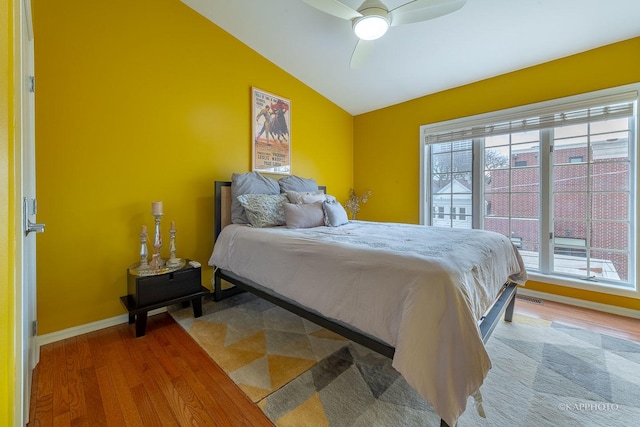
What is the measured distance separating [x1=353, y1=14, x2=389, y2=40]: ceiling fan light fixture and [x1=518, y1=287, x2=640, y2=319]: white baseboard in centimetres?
307

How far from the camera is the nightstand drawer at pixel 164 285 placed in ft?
6.59

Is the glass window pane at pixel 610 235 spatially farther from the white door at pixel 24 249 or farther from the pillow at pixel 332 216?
the white door at pixel 24 249

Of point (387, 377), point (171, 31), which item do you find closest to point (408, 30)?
point (171, 31)

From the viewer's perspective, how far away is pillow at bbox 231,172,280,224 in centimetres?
265

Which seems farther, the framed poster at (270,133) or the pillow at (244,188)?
the framed poster at (270,133)

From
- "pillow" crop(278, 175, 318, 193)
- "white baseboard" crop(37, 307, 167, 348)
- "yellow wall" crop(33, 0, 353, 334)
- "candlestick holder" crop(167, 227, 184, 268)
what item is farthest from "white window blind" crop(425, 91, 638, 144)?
"white baseboard" crop(37, 307, 167, 348)

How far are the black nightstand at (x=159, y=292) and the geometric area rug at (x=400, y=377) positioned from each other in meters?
0.24

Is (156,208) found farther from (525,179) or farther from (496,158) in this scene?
(525,179)

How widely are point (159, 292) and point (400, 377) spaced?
1892 mm

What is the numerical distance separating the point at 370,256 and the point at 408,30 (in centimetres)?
238

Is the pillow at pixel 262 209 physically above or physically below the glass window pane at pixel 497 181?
below

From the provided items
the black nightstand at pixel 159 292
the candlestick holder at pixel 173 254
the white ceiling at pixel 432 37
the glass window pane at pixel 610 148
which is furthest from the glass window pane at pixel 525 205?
the candlestick holder at pixel 173 254

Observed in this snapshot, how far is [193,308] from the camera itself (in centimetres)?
237

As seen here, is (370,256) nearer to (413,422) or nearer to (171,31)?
(413,422)
